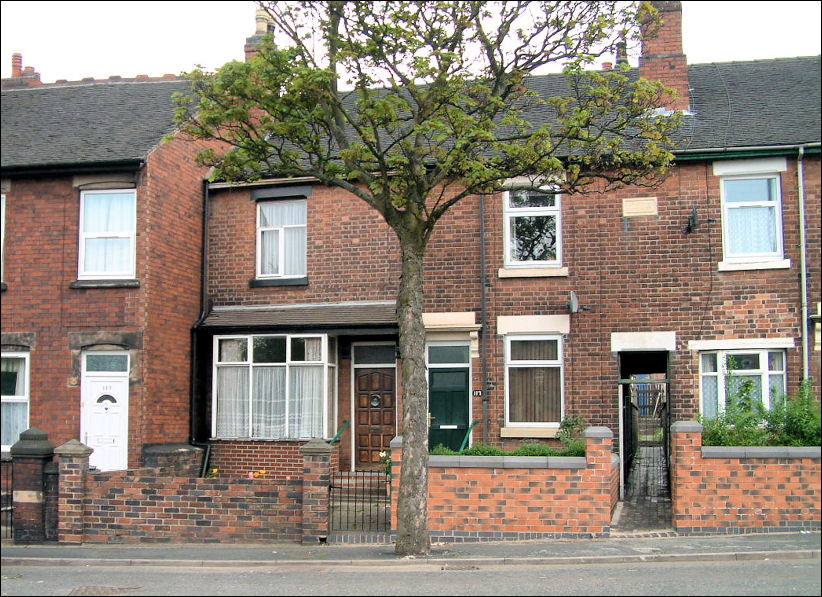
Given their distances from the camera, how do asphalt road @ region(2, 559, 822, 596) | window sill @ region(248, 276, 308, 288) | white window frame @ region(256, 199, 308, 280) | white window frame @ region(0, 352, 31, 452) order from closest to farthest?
asphalt road @ region(2, 559, 822, 596)
white window frame @ region(0, 352, 31, 452)
window sill @ region(248, 276, 308, 288)
white window frame @ region(256, 199, 308, 280)

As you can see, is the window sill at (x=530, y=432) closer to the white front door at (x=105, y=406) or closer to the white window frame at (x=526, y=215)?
the white window frame at (x=526, y=215)

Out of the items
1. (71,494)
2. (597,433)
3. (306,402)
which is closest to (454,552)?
(597,433)

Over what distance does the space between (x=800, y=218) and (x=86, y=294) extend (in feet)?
42.6

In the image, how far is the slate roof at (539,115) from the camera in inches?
633

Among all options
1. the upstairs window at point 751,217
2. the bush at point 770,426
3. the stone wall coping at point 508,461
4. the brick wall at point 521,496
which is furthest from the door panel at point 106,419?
the upstairs window at point 751,217

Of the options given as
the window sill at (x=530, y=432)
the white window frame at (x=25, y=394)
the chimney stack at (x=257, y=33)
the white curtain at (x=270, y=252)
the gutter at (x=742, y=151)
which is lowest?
the window sill at (x=530, y=432)

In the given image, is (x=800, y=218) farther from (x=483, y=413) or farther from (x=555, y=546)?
(x=555, y=546)

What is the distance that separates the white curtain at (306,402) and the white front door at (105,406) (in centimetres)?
308

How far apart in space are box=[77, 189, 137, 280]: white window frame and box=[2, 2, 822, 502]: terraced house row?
34 millimetres

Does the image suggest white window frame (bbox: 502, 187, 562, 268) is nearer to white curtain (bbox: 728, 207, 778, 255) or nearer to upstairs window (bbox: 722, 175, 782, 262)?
upstairs window (bbox: 722, 175, 782, 262)

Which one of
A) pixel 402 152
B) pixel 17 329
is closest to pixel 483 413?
pixel 402 152

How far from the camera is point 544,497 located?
40.2 feet

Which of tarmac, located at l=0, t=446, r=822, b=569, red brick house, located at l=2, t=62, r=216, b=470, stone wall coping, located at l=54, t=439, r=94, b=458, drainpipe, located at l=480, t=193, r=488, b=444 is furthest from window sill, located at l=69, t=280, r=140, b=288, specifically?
drainpipe, located at l=480, t=193, r=488, b=444

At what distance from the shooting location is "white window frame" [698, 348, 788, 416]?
51.3 ft
